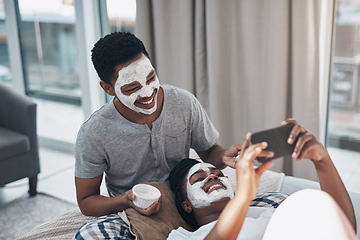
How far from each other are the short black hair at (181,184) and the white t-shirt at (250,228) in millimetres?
99

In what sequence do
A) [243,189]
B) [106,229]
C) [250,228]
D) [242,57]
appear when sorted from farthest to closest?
[242,57] → [106,229] → [250,228] → [243,189]

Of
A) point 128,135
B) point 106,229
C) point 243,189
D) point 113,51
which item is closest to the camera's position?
point 243,189

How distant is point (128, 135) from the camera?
1.61m

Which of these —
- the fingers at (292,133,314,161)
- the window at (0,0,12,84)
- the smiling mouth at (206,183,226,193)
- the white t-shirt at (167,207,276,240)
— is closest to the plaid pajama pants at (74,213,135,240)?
the white t-shirt at (167,207,276,240)

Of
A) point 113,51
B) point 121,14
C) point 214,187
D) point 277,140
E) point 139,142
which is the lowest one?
point 214,187

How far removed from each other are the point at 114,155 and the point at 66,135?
2.26 meters

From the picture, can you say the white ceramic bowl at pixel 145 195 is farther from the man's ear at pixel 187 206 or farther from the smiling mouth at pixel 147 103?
the smiling mouth at pixel 147 103

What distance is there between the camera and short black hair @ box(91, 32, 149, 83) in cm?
150

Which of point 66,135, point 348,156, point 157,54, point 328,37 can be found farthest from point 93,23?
point 348,156

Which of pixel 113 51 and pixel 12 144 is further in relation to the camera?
pixel 12 144

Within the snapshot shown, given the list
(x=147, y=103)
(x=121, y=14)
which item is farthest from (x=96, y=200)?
(x=121, y=14)

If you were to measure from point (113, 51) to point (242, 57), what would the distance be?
1181 millimetres

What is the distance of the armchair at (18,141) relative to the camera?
8.48 feet

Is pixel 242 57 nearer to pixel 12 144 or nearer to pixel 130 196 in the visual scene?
pixel 130 196
